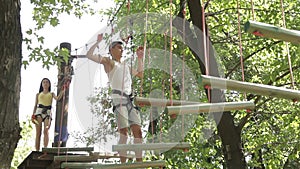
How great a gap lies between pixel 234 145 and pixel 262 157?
11.3ft

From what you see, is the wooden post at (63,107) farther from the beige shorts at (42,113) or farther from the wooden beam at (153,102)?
the wooden beam at (153,102)

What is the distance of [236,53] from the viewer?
10.3m

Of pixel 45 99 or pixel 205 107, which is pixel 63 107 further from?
pixel 205 107

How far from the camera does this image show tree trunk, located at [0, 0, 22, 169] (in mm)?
3481

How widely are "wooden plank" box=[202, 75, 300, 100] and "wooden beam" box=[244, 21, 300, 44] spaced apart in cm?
32

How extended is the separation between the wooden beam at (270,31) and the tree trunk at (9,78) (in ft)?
6.97

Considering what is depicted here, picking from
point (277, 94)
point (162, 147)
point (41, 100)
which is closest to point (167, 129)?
point (41, 100)

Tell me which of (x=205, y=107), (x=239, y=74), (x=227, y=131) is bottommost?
(x=205, y=107)

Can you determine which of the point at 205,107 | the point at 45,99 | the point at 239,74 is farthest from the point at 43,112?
the point at 239,74

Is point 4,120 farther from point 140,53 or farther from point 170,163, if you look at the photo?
point 170,163

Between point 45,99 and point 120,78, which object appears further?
point 45,99

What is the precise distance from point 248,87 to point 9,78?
1985mm

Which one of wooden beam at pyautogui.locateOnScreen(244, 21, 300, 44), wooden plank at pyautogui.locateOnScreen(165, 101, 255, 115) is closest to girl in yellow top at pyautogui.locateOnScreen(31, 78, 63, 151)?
wooden plank at pyautogui.locateOnScreen(165, 101, 255, 115)

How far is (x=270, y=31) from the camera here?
7.28 feet
